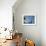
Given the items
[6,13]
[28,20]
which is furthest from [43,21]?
[6,13]

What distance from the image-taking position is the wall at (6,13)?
4152 mm

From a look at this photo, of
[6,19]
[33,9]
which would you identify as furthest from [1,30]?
[33,9]

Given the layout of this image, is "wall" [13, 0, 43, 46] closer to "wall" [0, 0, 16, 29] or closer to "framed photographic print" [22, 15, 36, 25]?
"framed photographic print" [22, 15, 36, 25]

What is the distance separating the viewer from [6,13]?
13.8 ft

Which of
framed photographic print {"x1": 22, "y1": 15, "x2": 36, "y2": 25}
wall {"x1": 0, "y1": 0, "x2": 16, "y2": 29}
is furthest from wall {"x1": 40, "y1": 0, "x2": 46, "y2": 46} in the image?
wall {"x1": 0, "y1": 0, "x2": 16, "y2": 29}

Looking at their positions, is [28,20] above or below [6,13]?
below

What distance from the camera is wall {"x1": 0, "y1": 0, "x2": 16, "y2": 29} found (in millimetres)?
4152

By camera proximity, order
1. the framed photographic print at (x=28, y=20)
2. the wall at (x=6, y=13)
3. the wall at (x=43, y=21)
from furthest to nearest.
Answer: the framed photographic print at (x=28, y=20) → the wall at (x=43, y=21) → the wall at (x=6, y=13)

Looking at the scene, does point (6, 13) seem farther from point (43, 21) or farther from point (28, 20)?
point (43, 21)

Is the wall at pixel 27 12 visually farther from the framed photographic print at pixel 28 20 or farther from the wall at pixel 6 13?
the wall at pixel 6 13

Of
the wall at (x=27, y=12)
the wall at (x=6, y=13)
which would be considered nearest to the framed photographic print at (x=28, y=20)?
the wall at (x=27, y=12)

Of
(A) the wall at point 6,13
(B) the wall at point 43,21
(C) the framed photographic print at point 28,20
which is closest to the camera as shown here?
(A) the wall at point 6,13

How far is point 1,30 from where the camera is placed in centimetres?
354

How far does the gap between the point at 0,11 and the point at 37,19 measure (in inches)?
72.8
